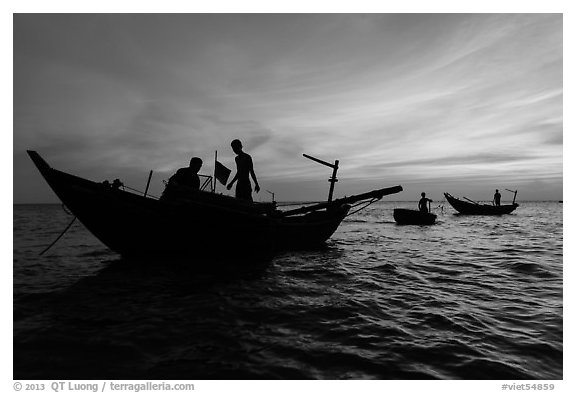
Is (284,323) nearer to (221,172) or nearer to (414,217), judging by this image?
(221,172)

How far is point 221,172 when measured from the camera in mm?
9148

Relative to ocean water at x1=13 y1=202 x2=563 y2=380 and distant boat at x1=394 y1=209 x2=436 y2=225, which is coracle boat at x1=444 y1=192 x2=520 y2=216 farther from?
ocean water at x1=13 y1=202 x2=563 y2=380

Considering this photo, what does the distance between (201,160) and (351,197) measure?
22.6ft

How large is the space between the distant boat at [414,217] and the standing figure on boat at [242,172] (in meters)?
21.3

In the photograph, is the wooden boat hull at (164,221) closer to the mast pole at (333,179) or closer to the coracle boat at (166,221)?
the coracle boat at (166,221)

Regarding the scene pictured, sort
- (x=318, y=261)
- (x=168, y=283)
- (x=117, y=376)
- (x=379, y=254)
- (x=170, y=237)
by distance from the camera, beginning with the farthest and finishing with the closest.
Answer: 1. (x=379, y=254)
2. (x=318, y=261)
3. (x=170, y=237)
4. (x=168, y=283)
5. (x=117, y=376)

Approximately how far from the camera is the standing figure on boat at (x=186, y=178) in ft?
27.8

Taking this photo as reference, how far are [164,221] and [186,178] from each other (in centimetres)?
145

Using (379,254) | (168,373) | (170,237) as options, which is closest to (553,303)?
(379,254)

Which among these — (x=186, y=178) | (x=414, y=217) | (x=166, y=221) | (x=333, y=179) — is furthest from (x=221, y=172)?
(x=414, y=217)

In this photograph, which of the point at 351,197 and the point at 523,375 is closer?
the point at 523,375

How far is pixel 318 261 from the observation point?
1072 centimetres

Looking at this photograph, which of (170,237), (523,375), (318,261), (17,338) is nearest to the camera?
(523,375)

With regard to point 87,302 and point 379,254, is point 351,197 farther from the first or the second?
point 87,302
